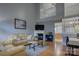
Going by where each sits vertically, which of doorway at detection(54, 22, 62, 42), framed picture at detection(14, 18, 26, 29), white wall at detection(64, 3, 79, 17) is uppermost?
white wall at detection(64, 3, 79, 17)

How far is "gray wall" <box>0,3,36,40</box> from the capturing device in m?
2.06

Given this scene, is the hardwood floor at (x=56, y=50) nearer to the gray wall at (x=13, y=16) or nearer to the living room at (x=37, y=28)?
the living room at (x=37, y=28)

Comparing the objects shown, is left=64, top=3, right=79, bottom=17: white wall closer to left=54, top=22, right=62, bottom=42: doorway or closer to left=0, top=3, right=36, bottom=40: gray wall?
left=54, top=22, right=62, bottom=42: doorway

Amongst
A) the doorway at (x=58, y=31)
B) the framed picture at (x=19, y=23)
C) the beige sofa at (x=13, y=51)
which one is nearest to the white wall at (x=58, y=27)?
the doorway at (x=58, y=31)

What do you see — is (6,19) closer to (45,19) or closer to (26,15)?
(26,15)

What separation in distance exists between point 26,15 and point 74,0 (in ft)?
3.08

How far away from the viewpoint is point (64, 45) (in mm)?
2096

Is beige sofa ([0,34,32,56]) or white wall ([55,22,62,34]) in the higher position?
white wall ([55,22,62,34])

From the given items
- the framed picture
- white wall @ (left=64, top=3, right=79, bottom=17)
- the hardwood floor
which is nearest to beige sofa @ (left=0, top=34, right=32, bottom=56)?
the framed picture

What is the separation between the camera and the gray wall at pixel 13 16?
6.77ft

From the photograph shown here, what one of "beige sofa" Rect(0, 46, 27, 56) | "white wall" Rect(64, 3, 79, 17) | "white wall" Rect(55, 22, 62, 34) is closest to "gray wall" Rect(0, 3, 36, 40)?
"beige sofa" Rect(0, 46, 27, 56)

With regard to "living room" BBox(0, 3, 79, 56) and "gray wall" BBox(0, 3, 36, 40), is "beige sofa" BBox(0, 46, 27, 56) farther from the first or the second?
"gray wall" BBox(0, 3, 36, 40)

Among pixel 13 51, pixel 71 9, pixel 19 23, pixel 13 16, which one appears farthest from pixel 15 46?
pixel 71 9

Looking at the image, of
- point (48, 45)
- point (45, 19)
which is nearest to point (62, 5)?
point (45, 19)
